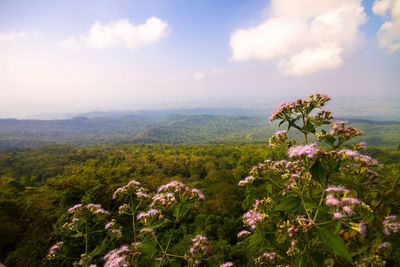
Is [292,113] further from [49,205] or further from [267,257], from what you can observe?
[49,205]

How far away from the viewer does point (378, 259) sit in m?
2.89


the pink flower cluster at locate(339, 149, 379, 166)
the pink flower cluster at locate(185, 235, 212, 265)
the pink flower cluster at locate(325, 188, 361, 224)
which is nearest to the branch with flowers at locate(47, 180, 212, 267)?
the pink flower cluster at locate(185, 235, 212, 265)

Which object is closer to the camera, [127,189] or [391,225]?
[391,225]

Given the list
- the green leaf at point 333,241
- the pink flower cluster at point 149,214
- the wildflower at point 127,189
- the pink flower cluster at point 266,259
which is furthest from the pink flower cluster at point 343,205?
the wildflower at point 127,189

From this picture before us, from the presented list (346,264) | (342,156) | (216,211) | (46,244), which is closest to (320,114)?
(342,156)

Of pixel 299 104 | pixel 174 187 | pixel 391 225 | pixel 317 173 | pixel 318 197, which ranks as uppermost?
pixel 299 104

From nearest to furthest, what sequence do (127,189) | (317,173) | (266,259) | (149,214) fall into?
(317,173) → (149,214) → (266,259) → (127,189)

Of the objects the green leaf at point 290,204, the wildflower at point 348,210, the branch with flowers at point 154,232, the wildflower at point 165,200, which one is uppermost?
the green leaf at point 290,204

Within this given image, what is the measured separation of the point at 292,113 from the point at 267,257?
261cm

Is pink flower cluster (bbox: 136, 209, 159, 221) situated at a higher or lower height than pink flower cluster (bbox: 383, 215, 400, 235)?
higher

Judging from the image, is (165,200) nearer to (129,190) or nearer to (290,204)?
(129,190)

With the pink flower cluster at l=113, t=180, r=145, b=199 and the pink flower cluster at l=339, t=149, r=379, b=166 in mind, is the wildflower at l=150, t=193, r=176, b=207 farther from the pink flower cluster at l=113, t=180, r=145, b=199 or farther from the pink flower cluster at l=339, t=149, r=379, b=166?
the pink flower cluster at l=339, t=149, r=379, b=166

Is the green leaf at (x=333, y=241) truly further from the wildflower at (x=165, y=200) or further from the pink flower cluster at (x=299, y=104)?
the wildflower at (x=165, y=200)

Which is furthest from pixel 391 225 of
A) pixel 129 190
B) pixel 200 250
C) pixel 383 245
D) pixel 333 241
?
pixel 129 190
